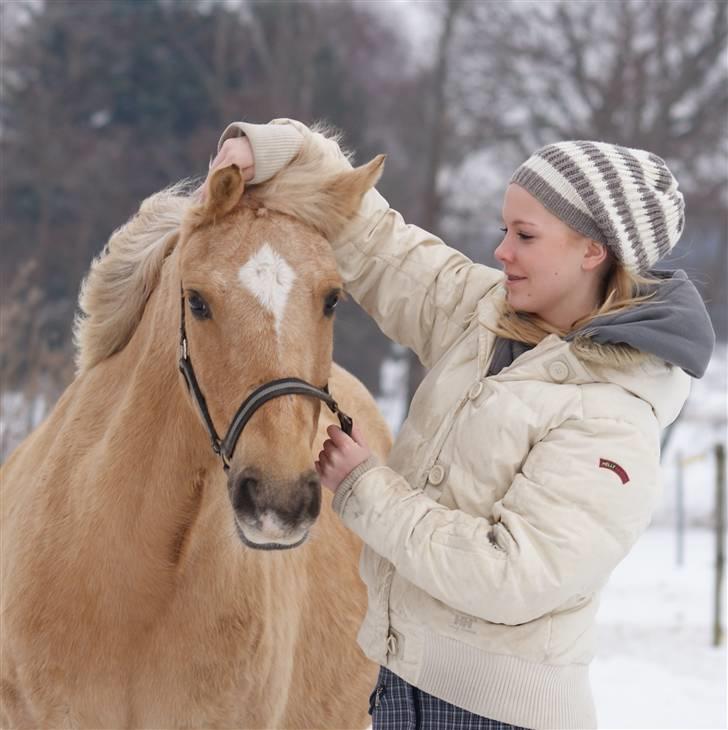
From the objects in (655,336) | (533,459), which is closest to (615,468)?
(533,459)

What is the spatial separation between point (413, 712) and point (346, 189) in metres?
1.26

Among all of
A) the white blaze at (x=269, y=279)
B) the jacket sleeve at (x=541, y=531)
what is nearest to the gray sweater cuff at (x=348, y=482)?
the jacket sleeve at (x=541, y=531)

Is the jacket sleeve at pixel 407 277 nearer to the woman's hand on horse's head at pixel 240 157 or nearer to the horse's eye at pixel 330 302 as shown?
the woman's hand on horse's head at pixel 240 157

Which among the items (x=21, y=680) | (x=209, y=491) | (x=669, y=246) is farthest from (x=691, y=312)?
(x=21, y=680)

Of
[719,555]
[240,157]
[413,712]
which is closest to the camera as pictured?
[413,712]

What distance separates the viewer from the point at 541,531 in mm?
2039

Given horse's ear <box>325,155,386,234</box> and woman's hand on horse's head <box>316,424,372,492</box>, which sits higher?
horse's ear <box>325,155,386,234</box>

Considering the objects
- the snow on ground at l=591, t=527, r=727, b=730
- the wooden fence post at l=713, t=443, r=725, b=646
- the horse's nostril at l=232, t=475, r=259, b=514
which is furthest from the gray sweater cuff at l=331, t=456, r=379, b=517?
the wooden fence post at l=713, t=443, r=725, b=646

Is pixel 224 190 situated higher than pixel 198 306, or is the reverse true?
pixel 224 190

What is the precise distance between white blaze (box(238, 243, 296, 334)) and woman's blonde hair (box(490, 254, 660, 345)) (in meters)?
0.51

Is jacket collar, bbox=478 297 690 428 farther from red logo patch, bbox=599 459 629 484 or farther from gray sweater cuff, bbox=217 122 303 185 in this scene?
gray sweater cuff, bbox=217 122 303 185

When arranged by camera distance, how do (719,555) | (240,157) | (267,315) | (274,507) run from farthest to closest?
1. (719,555)
2. (240,157)
3. (267,315)
4. (274,507)

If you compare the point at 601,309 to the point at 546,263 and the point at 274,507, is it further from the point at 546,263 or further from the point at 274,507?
the point at 274,507

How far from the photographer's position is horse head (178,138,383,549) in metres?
2.08
